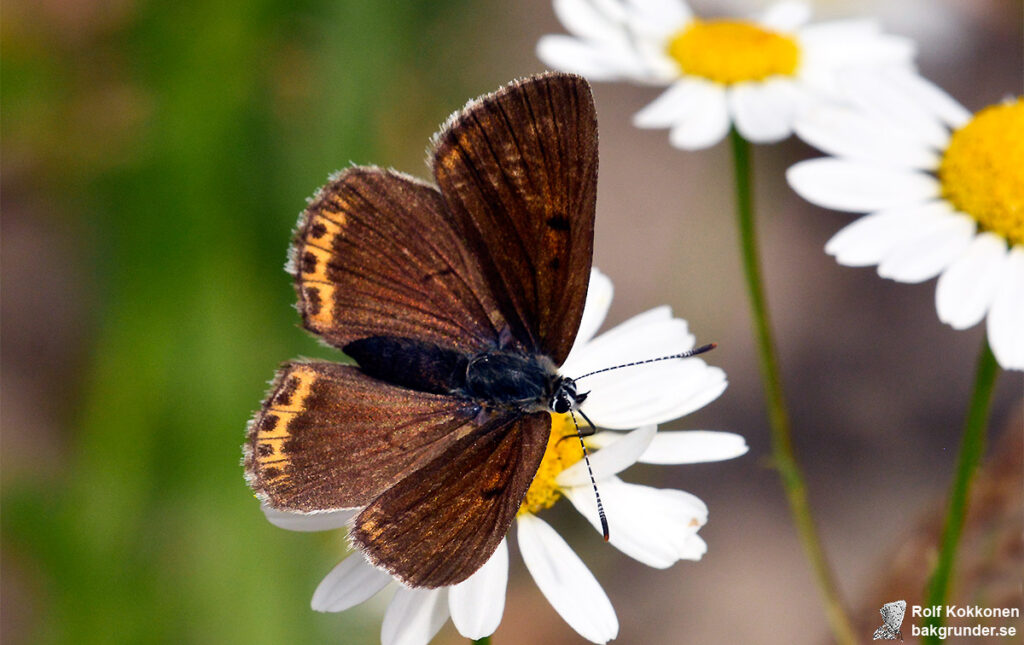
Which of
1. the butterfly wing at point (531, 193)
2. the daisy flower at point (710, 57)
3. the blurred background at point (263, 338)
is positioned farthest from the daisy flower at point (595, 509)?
the blurred background at point (263, 338)

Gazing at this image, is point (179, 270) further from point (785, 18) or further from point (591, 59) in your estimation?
point (785, 18)

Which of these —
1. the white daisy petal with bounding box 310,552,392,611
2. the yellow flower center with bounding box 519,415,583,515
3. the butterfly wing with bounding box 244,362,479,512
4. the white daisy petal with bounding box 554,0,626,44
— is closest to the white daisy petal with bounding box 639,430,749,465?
the yellow flower center with bounding box 519,415,583,515

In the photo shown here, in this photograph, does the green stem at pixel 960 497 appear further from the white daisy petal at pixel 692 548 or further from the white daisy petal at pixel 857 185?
the white daisy petal at pixel 857 185

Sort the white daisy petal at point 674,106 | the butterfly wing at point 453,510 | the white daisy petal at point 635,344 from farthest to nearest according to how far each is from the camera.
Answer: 1. the white daisy petal at point 674,106
2. the white daisy petal at point 635,344
3. the butterfly wing at point 453,510

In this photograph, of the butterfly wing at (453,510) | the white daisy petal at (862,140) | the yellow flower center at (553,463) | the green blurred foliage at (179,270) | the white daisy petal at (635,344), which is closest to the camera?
the butterfly wing at (453,510)

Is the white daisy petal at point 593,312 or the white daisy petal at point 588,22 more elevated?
the white daisy petal at point 588,22

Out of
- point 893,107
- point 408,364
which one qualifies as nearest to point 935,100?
point 893,107

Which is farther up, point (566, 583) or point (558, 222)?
point (558, 222)
